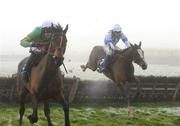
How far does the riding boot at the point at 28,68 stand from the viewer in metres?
12.0

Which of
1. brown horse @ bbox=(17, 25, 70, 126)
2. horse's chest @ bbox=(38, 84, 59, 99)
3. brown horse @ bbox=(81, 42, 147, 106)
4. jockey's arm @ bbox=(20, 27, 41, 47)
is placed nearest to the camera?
brown horse @ bbox=(17, 25, 70, 126)

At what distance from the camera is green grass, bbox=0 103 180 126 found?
1412cm

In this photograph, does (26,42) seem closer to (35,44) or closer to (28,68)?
(35,44)

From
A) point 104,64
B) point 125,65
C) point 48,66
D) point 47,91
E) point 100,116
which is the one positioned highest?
point 104,64

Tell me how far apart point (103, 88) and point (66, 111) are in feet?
34.8

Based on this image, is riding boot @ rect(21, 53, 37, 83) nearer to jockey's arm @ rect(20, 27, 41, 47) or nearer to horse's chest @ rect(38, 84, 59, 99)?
jockey's arm @ rect(20, 27, 41, 47)

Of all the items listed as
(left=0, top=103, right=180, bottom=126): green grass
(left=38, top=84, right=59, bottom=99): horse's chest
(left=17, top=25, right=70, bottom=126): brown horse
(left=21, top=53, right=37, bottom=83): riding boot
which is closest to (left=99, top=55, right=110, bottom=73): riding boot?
(left=0, top=103, right=180, bottom=126): green grass

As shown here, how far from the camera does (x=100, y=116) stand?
15977 mm

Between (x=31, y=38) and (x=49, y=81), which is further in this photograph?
(x=31, y=38)

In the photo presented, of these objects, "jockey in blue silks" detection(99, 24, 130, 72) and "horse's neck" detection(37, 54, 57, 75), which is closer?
"horse's neck" detection(37, 54, 57, 75)

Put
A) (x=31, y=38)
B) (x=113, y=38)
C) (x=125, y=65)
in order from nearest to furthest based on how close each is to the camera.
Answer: (x=31, y=38) < (x=125, y=65) < (x=113, y=38)

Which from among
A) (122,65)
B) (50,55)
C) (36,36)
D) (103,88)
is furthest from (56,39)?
(103,88)

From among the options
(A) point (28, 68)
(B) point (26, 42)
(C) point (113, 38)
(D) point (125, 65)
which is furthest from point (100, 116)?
(B) point (26, 42)

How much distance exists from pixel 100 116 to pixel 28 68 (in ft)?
15.4
